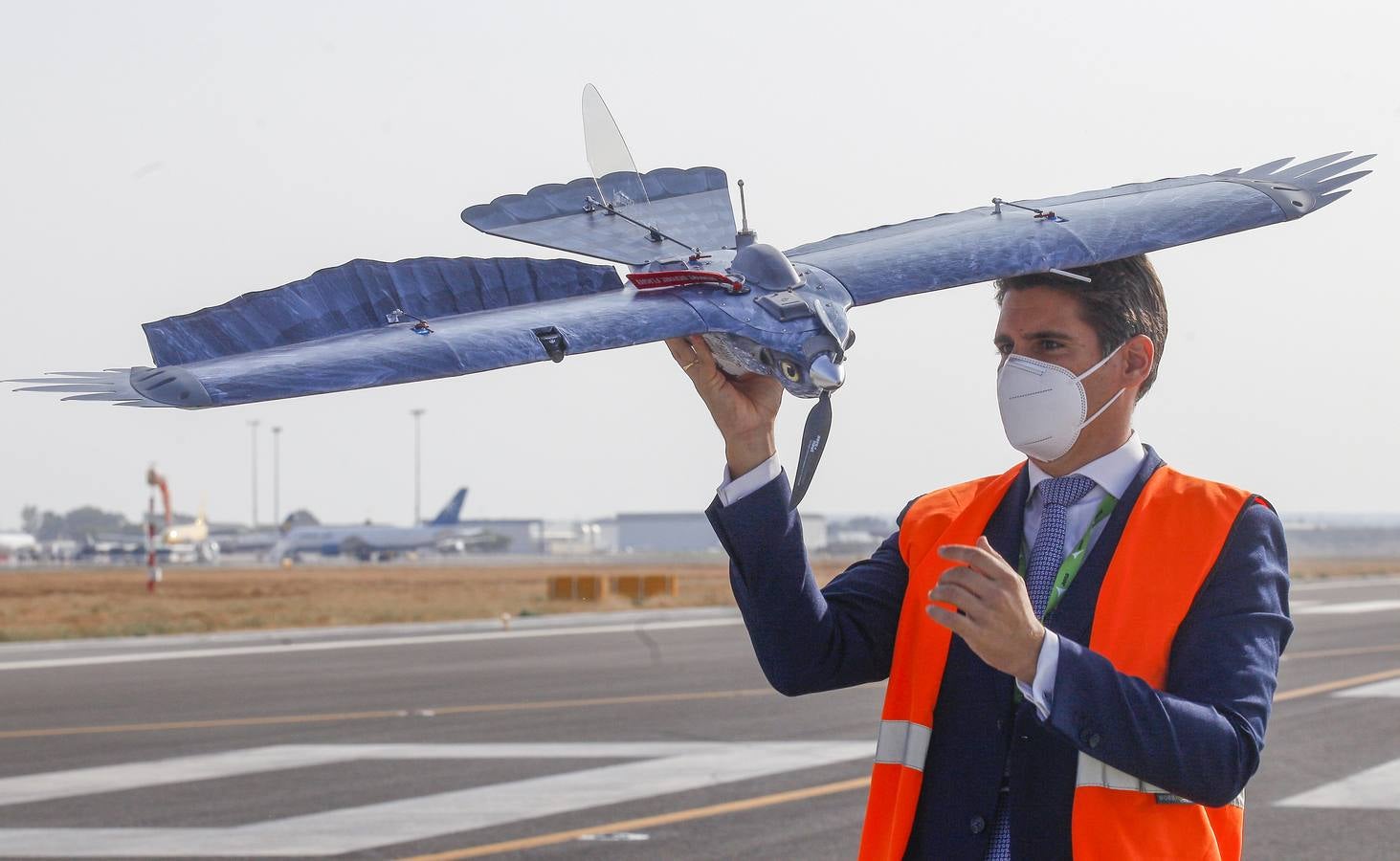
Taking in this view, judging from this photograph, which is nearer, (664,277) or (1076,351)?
(664,277)

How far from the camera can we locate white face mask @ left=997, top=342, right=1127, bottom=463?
9.96 feet

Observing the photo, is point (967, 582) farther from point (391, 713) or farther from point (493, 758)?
point (391, 713)

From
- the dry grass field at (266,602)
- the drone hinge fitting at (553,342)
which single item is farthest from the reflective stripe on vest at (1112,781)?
the dry grass field at (266,602)

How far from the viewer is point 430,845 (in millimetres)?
9289

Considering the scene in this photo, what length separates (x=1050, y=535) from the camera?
3129mm

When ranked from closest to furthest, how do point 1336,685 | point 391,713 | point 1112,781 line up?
point 1112,781 < point 391,713 < point 1336,685

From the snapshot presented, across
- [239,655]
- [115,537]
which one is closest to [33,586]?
[239,655]

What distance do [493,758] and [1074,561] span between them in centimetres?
1047

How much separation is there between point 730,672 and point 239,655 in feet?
26.7

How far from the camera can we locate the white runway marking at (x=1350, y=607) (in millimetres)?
35656

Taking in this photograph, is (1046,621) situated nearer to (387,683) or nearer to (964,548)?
(964,548)

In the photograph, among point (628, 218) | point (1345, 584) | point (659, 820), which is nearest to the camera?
point (628, 218)

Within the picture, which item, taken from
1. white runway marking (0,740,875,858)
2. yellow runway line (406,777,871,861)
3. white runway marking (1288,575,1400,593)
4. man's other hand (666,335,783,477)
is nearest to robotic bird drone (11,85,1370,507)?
man's other hand (666,335,783,477)

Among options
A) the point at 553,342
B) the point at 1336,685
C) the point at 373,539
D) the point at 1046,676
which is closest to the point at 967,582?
the point at 1046,676
